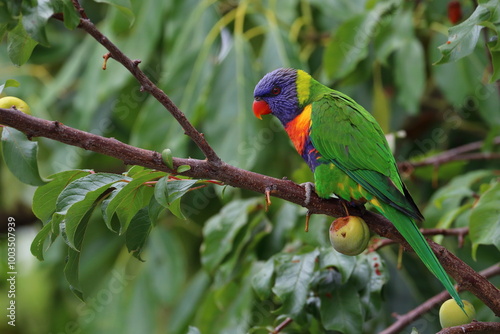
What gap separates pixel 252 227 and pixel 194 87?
0.92m

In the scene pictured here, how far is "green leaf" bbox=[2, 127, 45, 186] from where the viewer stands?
1302 mm

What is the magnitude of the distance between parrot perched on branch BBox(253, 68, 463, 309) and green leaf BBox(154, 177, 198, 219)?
521mm

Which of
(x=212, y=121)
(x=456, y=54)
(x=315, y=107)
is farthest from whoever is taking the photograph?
(x=212, y=121)

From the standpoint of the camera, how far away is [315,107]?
1.91 m

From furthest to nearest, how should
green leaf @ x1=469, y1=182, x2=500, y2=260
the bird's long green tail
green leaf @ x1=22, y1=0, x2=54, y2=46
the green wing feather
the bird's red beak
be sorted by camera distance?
the bird's red beak, green leaf @ x1=469, y1=182, x2=500, y2=260, the green wing feather, the bird's long green tail, green leaf @ x1=22, y1=0, x2=54, y2=46

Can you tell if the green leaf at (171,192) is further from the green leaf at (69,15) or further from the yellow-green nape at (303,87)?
the yellow-green nape at (303,87)

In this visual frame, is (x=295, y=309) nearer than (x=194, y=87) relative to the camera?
Yes

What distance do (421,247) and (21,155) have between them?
3.14 ft

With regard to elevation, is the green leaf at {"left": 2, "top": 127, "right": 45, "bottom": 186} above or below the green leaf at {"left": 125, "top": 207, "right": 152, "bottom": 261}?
above

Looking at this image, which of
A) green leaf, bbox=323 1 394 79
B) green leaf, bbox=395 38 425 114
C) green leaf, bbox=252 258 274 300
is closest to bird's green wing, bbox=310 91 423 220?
green leaf, bbox=252 258 274 300

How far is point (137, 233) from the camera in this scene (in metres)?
1.35

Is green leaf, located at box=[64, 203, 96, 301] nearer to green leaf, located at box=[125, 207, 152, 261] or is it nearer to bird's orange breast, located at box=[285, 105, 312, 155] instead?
green leaf, located at box=[125, 207, 152, 261]

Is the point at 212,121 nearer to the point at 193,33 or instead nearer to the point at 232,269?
the point at 193,33

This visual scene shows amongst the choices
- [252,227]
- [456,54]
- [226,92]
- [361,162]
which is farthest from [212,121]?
[456,54]
